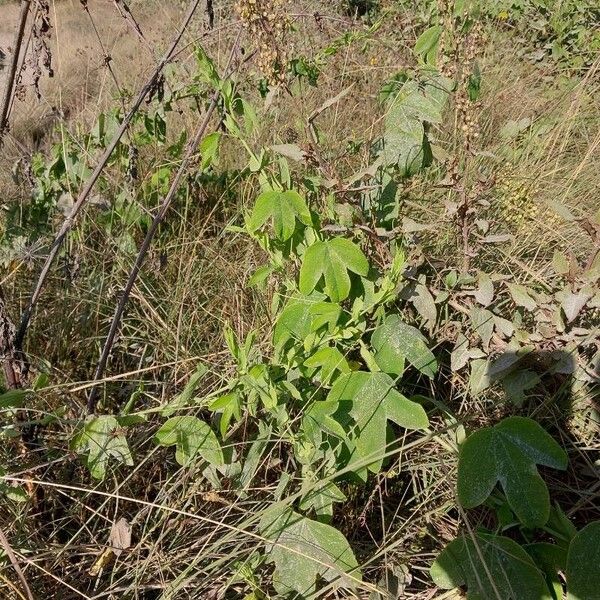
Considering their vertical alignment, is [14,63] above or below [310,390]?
above

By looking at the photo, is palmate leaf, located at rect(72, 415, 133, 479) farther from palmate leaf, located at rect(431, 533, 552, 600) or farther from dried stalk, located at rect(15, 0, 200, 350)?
palmate leaf, located at rect(431, 533, 552, 600)

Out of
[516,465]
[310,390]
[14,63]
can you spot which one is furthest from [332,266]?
[14,63]

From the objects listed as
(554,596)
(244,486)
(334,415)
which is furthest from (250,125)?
(554,596)

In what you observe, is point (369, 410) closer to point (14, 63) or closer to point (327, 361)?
point (327, 361)

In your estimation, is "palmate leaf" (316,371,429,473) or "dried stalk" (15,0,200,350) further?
"dried stalk" (15,0,200,350)

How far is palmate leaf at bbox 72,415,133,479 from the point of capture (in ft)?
3.93

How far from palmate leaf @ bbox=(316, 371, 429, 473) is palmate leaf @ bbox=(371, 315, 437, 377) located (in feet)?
0.18

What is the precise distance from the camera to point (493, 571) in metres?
1.10

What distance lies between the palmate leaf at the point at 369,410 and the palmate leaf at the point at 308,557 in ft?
0.48

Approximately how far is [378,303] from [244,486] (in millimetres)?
462

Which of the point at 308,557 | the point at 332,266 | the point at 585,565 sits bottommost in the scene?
the point at 308,557

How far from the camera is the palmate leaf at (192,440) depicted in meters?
1.19

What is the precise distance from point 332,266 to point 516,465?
489 millimetres

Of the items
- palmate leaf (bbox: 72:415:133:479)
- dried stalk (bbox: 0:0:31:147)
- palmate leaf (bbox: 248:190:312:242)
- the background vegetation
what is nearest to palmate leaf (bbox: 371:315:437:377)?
the background vegetation
